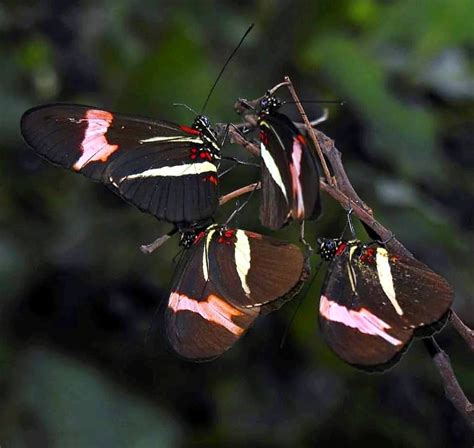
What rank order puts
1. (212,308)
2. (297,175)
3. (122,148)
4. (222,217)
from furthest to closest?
(222,217) < (122,148) < (212,308) < (297,175)

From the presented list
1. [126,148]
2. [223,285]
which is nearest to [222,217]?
[126,148]

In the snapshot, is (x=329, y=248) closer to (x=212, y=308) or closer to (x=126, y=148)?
(x=212, y=308)

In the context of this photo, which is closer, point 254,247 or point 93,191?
point 254,247

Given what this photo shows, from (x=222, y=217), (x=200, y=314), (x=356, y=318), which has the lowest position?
(x=222, y=217)

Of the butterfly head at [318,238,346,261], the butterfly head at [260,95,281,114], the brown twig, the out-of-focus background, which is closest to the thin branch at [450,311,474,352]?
the brown twig

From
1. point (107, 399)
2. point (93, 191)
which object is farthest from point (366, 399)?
point (93, 191)

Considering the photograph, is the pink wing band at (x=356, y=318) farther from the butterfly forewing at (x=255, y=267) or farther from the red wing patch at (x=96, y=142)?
the red wing patch at (x=96, y=142)

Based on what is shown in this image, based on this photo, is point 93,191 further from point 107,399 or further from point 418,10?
point 418,10
